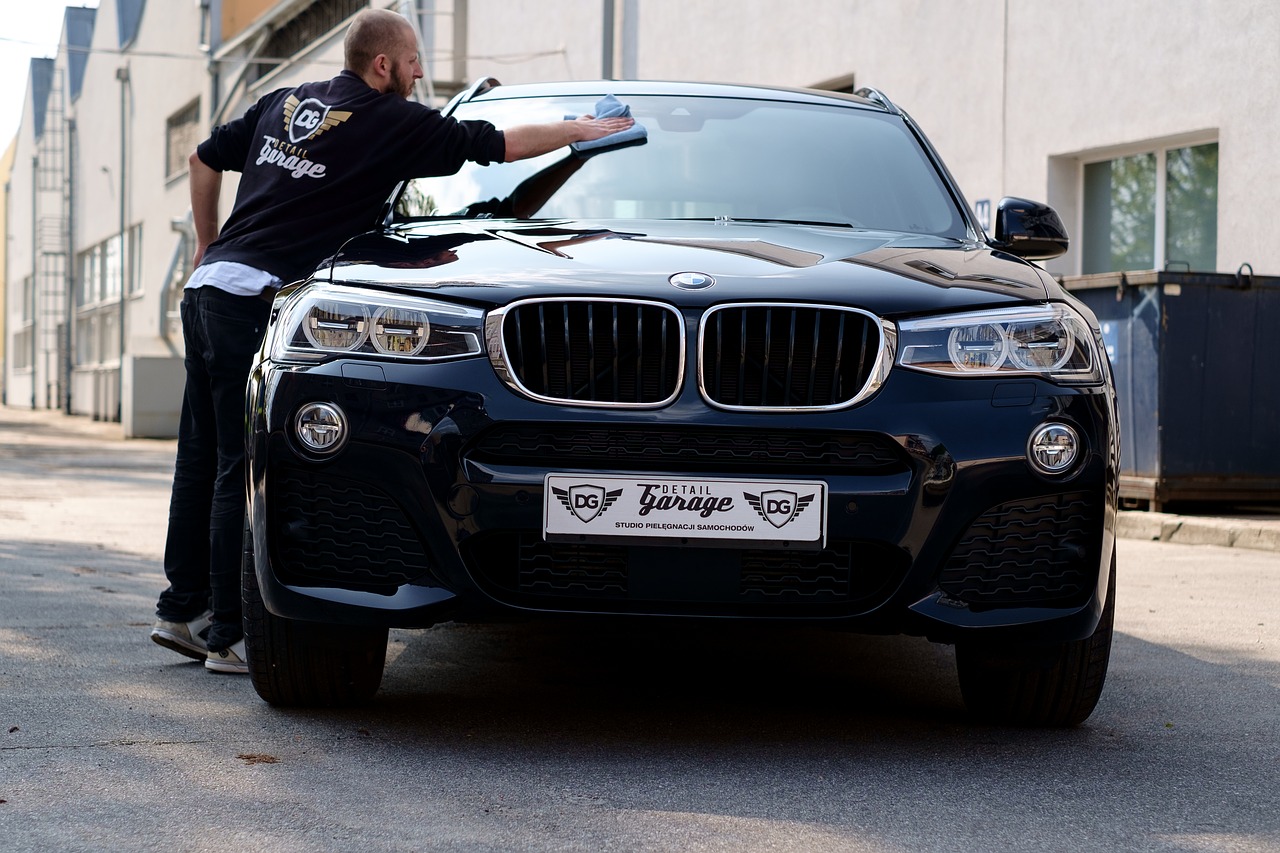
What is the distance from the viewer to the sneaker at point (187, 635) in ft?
15.1

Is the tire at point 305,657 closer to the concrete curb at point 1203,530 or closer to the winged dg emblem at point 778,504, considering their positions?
the winged dg emblem at point 778,504

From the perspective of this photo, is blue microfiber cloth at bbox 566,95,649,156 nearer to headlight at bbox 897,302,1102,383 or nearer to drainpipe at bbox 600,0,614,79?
headlight at bbox 897,302,1102,383

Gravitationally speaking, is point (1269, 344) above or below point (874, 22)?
below

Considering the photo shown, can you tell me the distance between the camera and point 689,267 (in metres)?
3.54

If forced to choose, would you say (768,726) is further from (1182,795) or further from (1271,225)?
(1271,225)

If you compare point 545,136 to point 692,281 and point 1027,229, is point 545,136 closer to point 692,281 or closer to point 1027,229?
point 692,281

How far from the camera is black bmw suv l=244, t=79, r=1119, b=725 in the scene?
3.30 m

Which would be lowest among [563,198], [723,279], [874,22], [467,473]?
[467,473]

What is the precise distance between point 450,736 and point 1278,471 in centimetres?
759

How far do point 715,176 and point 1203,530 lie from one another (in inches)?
218

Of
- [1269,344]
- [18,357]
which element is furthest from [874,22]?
[18,357]

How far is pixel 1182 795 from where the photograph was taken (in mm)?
3305

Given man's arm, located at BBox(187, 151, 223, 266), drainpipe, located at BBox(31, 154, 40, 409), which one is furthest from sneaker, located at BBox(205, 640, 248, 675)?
drainpipe, located at BBox(31, 154, 40, 409)

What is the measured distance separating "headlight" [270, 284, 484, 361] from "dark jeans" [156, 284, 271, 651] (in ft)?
3.03
